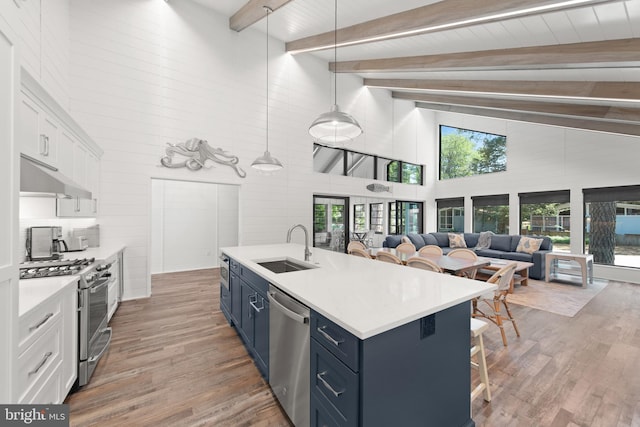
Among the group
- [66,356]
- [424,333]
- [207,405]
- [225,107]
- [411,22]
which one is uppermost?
[411,22]

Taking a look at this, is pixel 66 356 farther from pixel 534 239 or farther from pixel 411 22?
pixel 534 239

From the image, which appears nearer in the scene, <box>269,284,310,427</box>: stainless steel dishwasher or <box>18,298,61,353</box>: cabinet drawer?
<box>18,298,61,353</box>: cabinet drawer

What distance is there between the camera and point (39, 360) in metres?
1.49

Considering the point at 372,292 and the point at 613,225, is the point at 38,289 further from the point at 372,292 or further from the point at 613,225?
the point at 613,225

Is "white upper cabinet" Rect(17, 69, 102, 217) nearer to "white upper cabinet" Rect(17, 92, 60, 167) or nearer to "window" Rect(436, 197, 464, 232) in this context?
"white upper cabinet" Rect(17, 92, 60, 167)

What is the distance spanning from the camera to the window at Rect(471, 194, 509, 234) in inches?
294

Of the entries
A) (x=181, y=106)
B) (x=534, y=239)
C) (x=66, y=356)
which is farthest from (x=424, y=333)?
(x=534, y=239)

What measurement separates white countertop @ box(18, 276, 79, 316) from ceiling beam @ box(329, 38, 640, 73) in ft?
13.4

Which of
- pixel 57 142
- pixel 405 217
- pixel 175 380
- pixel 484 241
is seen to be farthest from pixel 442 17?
pixel 405 217

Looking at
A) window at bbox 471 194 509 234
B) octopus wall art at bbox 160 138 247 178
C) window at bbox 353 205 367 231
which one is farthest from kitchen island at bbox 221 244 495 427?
window at bbox 471 194 509 234

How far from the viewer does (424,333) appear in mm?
1357

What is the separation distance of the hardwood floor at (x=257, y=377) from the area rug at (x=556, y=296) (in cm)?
33

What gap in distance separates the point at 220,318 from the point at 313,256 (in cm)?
159

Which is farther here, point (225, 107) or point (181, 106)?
point (225, 107)
